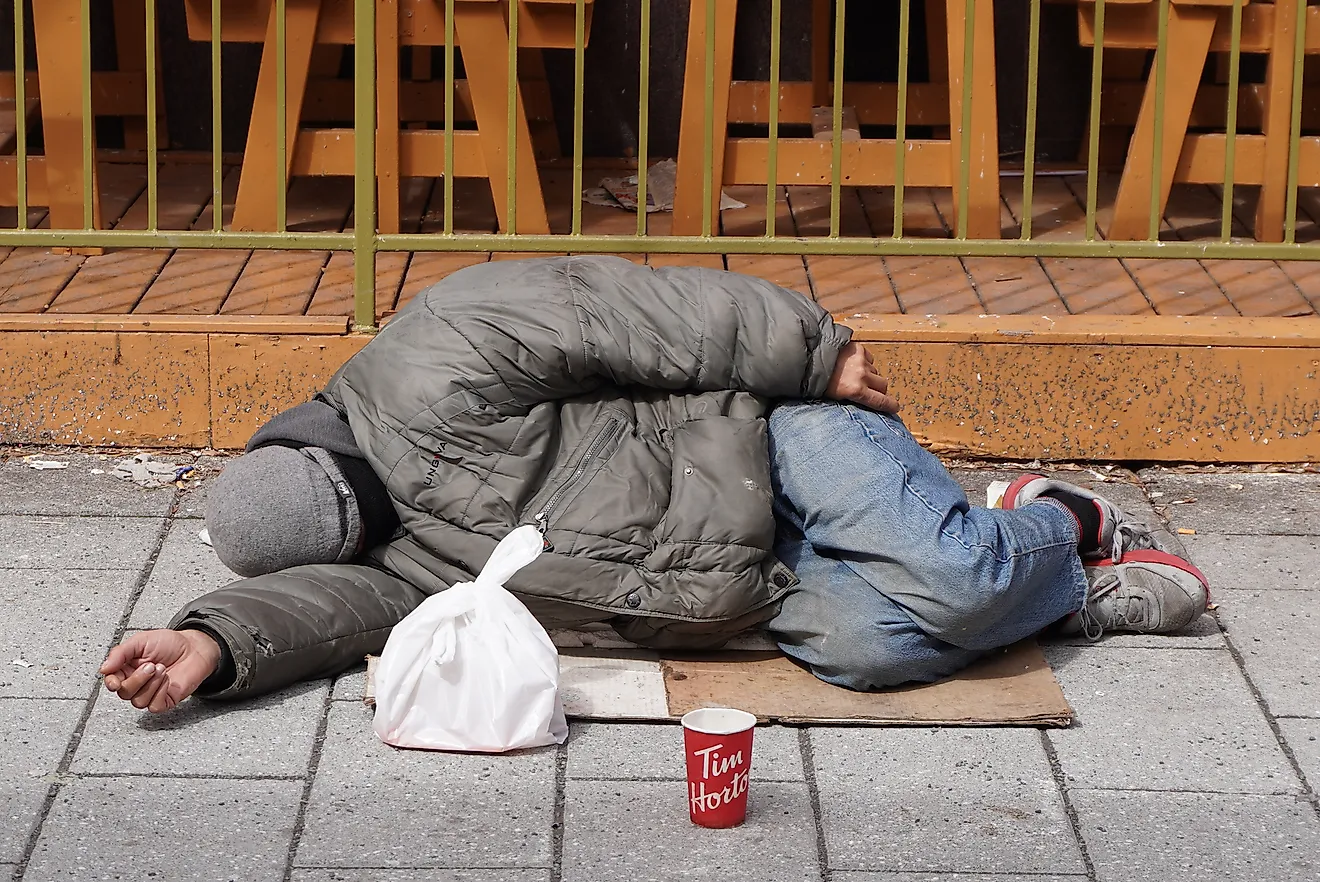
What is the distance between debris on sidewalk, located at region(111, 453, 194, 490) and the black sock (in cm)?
227

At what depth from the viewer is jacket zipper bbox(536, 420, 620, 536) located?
328 centimetres

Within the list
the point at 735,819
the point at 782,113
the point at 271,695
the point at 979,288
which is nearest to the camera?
the point at 735,819

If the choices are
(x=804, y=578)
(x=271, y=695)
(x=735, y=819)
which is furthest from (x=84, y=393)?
(x=735, y=819)

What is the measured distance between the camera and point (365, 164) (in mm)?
4441

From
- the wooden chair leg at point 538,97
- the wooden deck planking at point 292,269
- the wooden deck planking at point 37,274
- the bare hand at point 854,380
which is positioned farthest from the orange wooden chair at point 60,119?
the bare hand at point 854,380

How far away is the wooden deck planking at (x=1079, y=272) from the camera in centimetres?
484

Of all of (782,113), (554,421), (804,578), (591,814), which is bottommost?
(591,814)

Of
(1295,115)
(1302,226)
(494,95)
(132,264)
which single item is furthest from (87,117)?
(1302,226)

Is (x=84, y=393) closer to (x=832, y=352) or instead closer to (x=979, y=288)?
(x=832, y=352)

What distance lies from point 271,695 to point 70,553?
0.89 metres

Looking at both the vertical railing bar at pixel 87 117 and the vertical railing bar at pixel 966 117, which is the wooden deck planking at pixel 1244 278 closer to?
the vertical railing bar at pixel 966 117

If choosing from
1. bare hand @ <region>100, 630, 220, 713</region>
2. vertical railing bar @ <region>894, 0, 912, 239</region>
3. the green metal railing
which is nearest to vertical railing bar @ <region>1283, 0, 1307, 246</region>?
the green metal railing

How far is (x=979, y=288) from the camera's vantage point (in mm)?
5016

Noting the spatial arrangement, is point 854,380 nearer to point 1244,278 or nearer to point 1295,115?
point 1295,115
